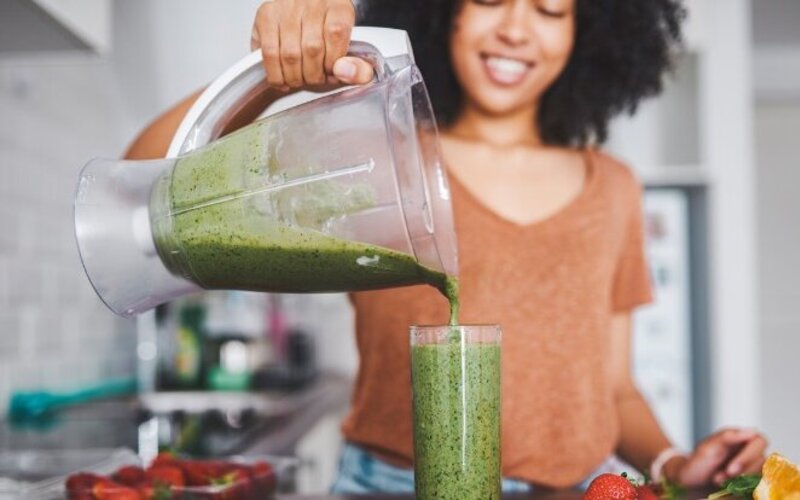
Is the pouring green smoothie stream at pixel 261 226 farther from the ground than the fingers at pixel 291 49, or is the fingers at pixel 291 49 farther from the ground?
the fingers at pixel 291 49

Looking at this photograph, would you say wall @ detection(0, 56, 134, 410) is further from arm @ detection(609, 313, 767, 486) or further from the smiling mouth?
arm @ detection(609, 313, 767, 486)

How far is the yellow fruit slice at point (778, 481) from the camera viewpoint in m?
0.73

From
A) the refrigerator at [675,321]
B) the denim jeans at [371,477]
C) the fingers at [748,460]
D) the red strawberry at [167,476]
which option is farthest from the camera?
the refrigerator at [675,321]

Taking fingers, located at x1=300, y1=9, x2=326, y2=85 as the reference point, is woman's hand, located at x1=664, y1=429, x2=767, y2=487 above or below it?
below

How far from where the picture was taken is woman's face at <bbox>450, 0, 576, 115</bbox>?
120cm

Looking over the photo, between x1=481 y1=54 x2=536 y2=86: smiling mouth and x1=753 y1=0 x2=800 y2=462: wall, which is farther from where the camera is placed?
x1=753 y1=0 x2=800 y2=462: wall

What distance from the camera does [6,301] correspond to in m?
1.78

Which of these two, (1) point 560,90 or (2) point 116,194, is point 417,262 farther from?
(1) point 560,90

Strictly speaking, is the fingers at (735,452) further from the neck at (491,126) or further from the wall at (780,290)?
the wall at (780,290)

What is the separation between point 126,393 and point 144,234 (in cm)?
A: 182

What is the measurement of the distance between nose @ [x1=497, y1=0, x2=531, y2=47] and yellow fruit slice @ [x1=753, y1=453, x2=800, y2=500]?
63cm

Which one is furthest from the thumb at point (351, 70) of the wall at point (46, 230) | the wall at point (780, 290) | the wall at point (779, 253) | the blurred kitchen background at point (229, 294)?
the wall at point (780, 290)

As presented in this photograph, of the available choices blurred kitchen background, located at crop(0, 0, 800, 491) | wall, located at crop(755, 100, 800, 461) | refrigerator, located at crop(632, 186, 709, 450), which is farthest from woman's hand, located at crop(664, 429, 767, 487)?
wall, located at crop(755, 100, 800, 461)

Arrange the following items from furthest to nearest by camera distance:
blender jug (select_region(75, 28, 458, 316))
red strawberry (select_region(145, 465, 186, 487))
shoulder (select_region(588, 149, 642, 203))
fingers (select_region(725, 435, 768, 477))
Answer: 1. shoulder (select_region(588, 149, 642, 203))
2. fingers (select_region(725, 435, 768, 477))
3. red strawberry (select_region(145, 465, 186, 487))
4. blender jug (select_region(75, 28, 458, 316))
